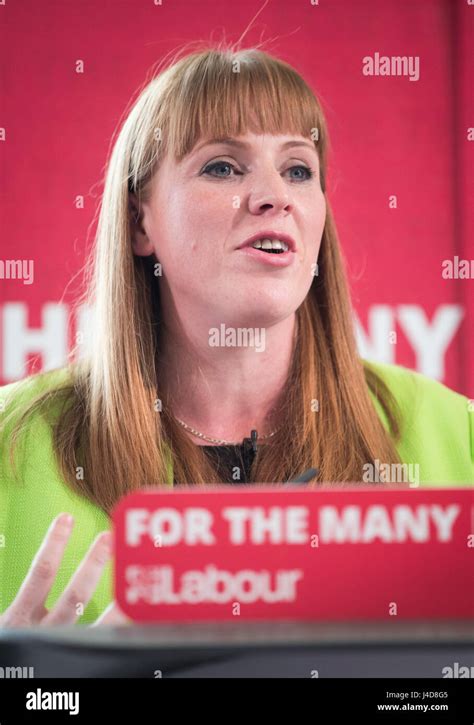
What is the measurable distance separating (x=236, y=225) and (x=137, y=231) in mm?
211

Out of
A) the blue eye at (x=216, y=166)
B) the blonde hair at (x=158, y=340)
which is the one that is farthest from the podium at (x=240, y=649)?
the blue eye at (x=216, y=166)

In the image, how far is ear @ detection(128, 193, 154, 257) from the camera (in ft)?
7.89

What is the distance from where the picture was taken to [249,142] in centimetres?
236

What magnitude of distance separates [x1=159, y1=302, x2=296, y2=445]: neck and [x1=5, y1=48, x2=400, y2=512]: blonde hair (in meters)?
0.03

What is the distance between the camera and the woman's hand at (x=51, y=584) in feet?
7.50

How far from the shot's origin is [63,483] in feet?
7.73

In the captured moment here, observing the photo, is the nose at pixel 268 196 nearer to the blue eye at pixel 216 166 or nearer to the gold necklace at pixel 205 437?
the blue eye at pixel 216 166
